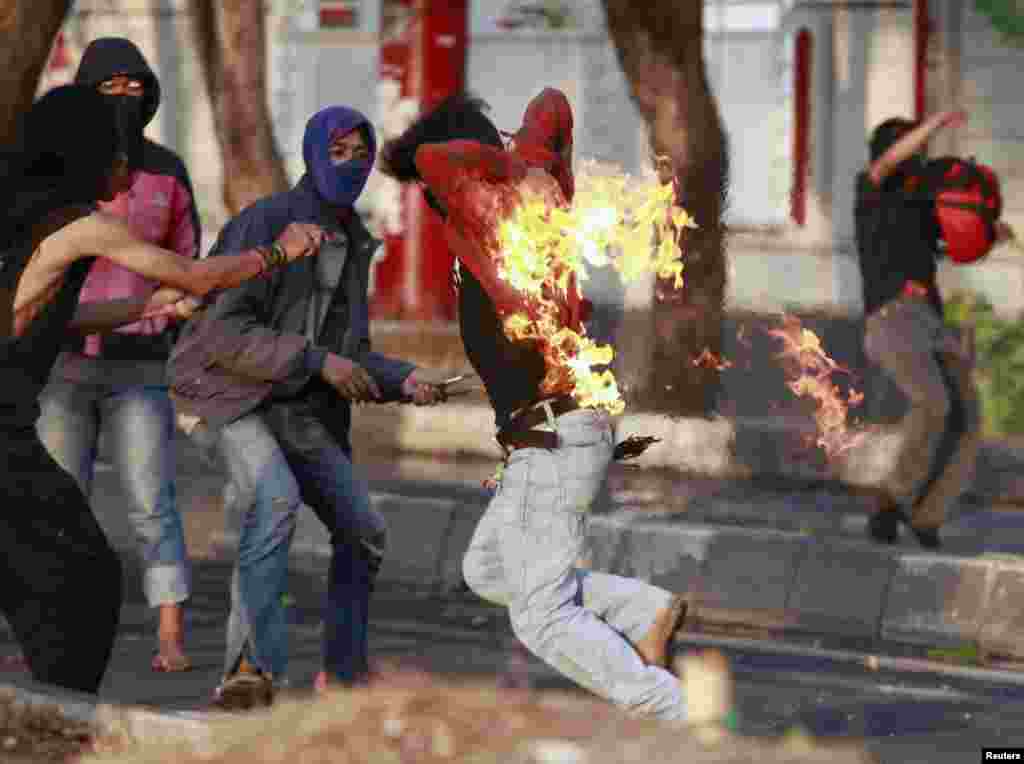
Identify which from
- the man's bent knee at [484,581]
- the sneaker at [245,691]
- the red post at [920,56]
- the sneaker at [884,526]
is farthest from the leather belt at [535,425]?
the red post at [920,56]

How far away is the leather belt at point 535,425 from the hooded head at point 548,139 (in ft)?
1.70

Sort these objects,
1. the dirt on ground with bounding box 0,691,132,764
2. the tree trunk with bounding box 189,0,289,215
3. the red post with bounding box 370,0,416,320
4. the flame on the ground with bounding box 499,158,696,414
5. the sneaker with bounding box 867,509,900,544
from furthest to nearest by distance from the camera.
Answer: the red post with bounding box 370,0,416,320, the tree trunk with bounding box 189,0,289,215, the sneaker with bounding box 867,509,900,544, the flame on the ground with bounding box 499,158,696,414, the dirt on ground with bounding box 0,691,132,764

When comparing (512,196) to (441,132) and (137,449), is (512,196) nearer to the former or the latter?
(441,132)

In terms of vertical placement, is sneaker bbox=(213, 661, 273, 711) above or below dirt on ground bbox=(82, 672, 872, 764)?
below

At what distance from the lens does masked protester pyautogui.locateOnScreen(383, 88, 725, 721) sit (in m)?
7.29

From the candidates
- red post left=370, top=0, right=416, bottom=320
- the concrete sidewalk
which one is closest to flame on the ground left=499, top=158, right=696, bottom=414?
the concrete sidewalk

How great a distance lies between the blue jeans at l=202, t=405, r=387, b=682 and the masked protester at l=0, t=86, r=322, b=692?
3.53 feet

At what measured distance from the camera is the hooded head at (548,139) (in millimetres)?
7434

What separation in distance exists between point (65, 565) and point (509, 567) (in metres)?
1.10

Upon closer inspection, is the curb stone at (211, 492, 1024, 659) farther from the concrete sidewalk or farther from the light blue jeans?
the light blue jeans

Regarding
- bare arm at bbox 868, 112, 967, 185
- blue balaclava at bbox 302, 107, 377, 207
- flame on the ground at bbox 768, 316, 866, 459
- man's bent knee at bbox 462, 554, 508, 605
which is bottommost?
man's bent knee at bbox 462, 554, 508, 605

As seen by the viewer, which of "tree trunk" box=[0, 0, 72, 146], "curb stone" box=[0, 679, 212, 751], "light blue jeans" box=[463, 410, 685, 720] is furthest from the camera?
"tree trunk" box=[0, 0, 72, 146]

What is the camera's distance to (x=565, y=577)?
7312 millimetres

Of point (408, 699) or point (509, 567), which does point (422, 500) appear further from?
point (408, 699)
